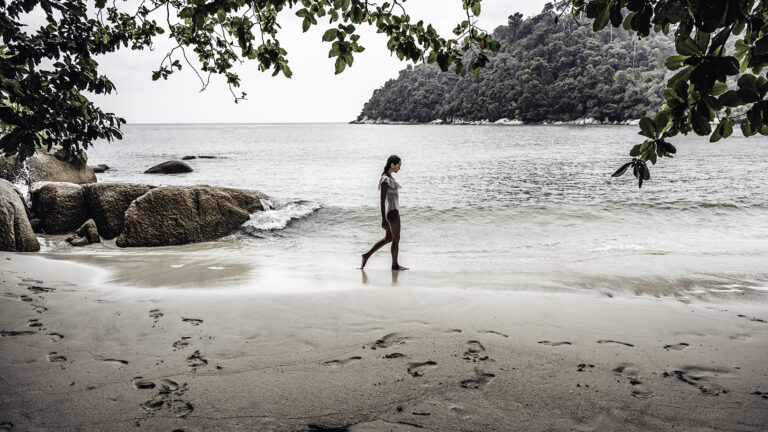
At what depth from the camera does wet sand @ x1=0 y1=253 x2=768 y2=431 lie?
245 centimetres

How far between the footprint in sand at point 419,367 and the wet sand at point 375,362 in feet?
0.06

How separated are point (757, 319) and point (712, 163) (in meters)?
28.8

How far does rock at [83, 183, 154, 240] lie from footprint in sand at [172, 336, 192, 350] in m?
7.97

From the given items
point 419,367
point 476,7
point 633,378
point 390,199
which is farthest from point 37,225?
point 633,378

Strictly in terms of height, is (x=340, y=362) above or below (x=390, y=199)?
below

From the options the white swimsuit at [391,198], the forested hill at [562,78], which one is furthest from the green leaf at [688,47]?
the forested hill at [562,78]

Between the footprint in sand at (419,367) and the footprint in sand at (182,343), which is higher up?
the footprint in sand at (182,343)

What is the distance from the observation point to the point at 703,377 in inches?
115

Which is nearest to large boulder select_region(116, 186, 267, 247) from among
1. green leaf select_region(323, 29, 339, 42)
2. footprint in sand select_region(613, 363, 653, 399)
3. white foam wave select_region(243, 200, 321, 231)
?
white foam wave select_region(243, 200, 321, 231)

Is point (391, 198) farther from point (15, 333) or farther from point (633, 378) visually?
point (15, 333)

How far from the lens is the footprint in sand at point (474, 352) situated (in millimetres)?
3176

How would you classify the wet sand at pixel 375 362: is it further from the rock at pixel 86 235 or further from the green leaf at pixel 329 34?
the rock at pixel 86 235

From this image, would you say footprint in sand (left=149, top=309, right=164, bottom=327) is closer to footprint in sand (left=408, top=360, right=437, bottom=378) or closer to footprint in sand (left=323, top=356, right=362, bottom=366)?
footprint in sand (left=323, top=356, right=362, bottom=366)

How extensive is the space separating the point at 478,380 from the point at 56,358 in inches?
128
